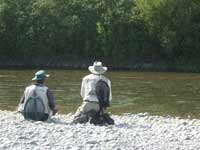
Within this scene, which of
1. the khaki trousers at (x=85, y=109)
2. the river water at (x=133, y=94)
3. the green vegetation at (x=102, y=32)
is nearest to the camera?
the khaki trousers at (x=85, y=109)

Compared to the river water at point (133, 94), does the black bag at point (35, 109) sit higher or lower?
higher

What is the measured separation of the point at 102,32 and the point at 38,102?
46646 millimetres

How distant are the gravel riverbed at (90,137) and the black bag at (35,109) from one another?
0.68 meters

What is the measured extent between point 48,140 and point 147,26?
50.6m

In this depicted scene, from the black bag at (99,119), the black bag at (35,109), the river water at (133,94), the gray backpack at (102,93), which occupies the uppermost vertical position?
the gray backpack at (102,93)

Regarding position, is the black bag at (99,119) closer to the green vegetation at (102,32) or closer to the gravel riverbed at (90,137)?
the gravel riverbed at (90,137)

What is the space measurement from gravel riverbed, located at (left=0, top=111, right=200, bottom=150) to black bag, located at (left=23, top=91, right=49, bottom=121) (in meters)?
0.68

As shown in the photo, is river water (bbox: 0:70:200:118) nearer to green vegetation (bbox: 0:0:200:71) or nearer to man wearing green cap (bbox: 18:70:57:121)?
man wearing green cap (bbox: 18:70:57:121)

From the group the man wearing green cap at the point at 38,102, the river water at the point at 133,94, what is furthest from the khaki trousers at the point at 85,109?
the river water at the point at 133,94

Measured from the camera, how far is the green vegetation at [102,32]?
62062mm

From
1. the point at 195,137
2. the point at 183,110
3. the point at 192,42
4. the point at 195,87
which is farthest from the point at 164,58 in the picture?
the point at 195,137

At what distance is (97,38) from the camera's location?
64.1m

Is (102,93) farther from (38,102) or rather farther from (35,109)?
(35,109)

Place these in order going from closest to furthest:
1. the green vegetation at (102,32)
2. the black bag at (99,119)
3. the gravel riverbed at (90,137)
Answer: the gravel riverbed at (90,137), the black bag at (99,119), the green vegetation at (102,32)
